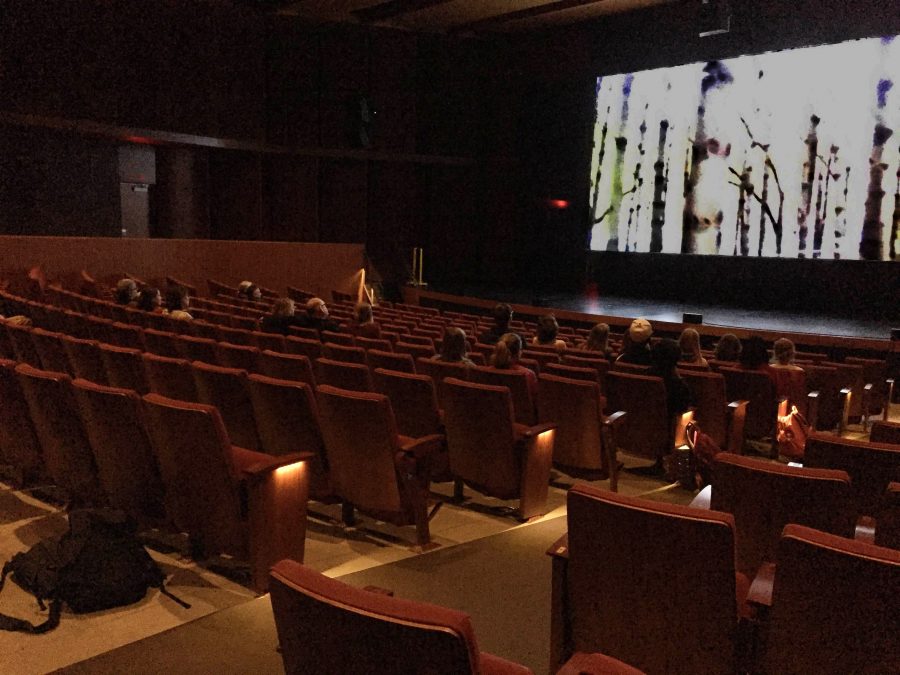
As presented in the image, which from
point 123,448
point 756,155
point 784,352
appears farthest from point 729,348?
point 756,155

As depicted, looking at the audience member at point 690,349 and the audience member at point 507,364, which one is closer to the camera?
the audience member at point 507,364

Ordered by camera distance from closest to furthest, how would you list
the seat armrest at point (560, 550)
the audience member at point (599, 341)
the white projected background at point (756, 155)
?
the seat armrest at point (560, 550) → the audience member at point (599, 341) → the white projected background at point (756, 155)

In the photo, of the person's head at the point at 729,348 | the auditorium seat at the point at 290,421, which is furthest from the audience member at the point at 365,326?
the auditorium seat at the point at 290,421

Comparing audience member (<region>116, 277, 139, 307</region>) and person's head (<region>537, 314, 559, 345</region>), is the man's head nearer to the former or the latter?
person's head (<region>537, 314, 559, 345</region>)

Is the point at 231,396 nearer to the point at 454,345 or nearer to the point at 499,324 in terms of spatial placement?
the point at 454,345

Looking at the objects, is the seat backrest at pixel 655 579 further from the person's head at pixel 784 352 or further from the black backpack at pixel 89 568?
the person's head at pixel 784 352

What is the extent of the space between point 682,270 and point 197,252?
868cm

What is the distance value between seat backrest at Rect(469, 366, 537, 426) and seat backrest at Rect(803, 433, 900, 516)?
1.85m

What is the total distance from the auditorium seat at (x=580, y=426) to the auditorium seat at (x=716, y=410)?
2.94 ft

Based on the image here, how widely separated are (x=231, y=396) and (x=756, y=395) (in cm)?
367

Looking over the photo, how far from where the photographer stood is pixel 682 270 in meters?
14.5

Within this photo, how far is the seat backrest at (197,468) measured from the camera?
288cm

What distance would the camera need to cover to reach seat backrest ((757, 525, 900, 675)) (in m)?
1.68

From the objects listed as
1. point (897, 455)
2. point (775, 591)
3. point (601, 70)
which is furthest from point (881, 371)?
point (601, 70)
